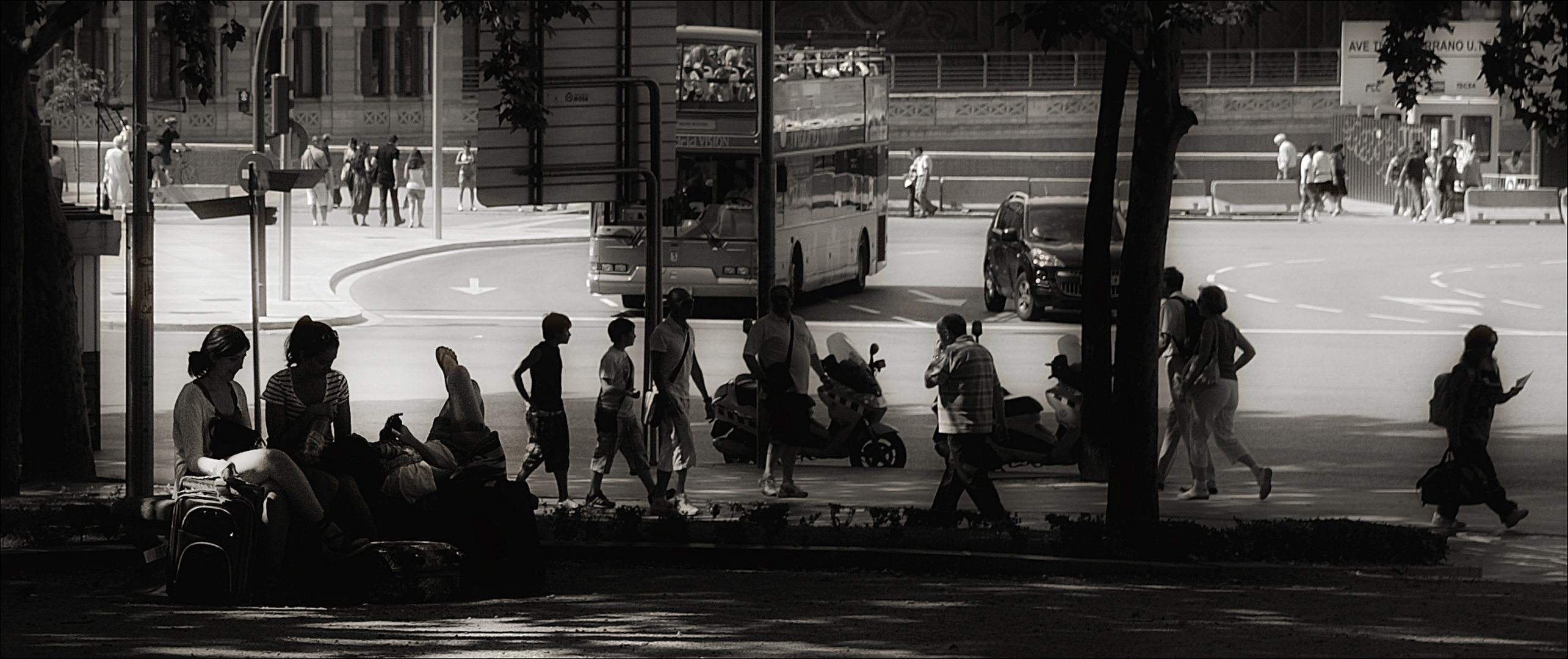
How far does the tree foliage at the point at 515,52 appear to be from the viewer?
44.7 ft

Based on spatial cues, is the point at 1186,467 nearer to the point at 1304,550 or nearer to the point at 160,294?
the point at 1304,550

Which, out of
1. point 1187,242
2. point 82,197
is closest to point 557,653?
point 1187,242

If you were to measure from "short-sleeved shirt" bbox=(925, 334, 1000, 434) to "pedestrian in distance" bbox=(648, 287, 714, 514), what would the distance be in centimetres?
169

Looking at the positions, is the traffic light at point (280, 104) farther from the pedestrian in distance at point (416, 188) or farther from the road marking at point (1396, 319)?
the road marking at point (1396, 319)

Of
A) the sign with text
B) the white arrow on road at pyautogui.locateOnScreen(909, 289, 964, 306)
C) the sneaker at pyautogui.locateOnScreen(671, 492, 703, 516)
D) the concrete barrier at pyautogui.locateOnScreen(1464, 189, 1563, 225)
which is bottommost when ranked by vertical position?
the sneaker at pyautogui.locateOnScreen(671, 492, 703, 516)

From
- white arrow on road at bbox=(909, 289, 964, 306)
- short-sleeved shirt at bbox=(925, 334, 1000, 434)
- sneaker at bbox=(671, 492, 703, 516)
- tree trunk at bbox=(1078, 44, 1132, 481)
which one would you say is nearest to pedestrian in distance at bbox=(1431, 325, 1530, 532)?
tree trunk at bbox=(1078, 44, 1132, 481)

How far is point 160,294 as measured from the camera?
26.8 m

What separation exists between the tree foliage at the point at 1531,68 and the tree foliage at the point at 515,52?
19.7 feet

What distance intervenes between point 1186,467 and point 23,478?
8612 mm

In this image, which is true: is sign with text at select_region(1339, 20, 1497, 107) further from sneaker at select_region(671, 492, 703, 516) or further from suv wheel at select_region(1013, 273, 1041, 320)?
sneaker at select_region(671, 492, 703, 516)

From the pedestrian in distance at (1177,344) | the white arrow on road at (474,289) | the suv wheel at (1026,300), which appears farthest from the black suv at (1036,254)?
the pedestrian in distance at (1177,344)

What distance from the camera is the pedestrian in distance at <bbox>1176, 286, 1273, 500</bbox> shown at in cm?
1295

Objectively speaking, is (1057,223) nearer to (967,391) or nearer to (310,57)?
(967,391)

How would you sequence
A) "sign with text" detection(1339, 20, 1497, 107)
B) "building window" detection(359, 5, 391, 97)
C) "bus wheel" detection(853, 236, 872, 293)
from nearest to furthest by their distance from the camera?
"bus wheel" detection(853, 236, 872, 293) < "sign with text" detection(1339, 20, 1497, 107) < "building window" detection(359, 5, 391, 97)
